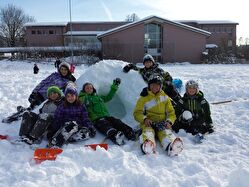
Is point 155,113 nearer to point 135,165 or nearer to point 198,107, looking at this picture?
point 198,107

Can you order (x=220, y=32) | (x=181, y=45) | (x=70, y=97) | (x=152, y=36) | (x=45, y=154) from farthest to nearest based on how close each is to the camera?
(x=220, y=32), (x=181, y=45), (x=152, y=36), (x=70, y=97), (x=45, y=154)

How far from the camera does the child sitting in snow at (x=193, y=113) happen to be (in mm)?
4684

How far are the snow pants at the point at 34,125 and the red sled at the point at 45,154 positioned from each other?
0.46 meters

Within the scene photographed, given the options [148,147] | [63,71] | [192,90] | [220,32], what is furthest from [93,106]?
[220,32]

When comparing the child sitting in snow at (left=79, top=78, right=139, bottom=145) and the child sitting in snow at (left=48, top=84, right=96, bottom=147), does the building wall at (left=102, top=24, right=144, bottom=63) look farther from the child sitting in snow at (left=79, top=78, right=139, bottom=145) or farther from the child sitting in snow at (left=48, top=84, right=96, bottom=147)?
the child sitting in snow at (left=48, top=84, right=96, bottom=147)

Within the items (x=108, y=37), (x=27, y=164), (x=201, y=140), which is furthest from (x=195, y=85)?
(x=108, y=37)

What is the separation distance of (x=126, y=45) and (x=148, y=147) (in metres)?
24.9

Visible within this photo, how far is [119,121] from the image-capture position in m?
4.59

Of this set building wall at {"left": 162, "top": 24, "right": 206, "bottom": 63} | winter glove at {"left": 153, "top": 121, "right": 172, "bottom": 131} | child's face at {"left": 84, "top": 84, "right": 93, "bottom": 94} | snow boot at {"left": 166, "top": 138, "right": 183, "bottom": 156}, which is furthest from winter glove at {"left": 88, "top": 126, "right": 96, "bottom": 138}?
building wall at {"left": 162, "top": 24, "right": 206, "bottom": 63}

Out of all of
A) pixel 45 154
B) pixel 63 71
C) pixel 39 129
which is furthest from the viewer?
pixel 63 71

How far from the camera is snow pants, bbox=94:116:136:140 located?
14.2 ft

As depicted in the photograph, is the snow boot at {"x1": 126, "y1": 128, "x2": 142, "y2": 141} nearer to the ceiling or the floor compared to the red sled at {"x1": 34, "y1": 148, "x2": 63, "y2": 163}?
nearer to the ceiling

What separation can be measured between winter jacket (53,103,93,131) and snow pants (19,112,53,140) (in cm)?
11

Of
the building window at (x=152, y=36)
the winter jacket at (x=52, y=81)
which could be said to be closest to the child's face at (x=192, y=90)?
the winter jacket at (x=52, y=81)
